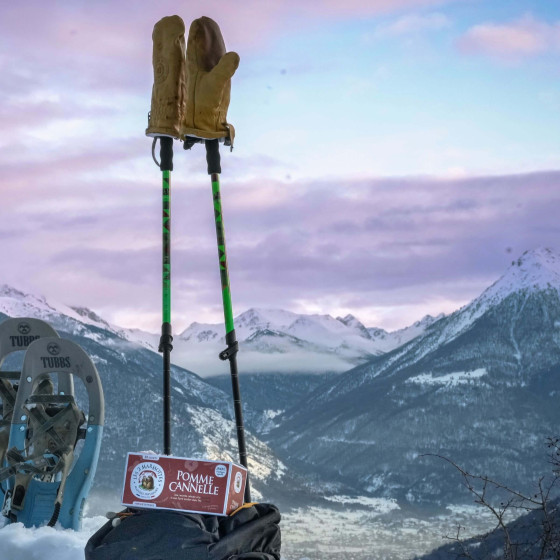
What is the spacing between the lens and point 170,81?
1134 cm

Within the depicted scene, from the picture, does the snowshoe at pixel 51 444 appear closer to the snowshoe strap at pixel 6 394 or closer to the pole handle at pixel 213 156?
the snowshoe strap at pixel 6 394

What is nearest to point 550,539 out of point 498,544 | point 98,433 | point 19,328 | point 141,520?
point 141,520

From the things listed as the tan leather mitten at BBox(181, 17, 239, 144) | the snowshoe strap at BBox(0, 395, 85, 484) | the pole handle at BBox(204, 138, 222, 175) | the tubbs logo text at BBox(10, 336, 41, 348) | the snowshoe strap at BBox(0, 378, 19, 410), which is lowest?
the snowshoe strap at BBox(0, 395, 85, 484)

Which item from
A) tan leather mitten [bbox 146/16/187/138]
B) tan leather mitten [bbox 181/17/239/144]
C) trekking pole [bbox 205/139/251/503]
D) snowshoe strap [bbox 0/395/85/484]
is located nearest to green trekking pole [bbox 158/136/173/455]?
tan leather mitten [bbox 146/16/187/138]

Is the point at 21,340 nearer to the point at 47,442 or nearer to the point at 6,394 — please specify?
the point at 6,394

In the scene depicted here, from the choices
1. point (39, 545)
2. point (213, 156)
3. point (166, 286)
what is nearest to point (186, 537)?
point (39, 545)

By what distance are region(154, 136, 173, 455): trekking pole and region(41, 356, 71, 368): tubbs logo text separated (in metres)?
0.93

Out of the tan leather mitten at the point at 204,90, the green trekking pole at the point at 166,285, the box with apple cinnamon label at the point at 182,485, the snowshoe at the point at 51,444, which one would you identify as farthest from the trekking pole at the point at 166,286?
the box with apple cinnamon label at the point at 182,485

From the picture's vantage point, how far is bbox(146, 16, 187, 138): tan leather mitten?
37.1 ft

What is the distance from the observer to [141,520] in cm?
723

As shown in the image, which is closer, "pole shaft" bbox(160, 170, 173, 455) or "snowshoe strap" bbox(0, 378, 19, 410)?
"pole shaft" bbox(160, 170, 173, 455)

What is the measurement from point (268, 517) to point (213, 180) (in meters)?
4.64

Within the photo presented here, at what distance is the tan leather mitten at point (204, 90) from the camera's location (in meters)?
11.4

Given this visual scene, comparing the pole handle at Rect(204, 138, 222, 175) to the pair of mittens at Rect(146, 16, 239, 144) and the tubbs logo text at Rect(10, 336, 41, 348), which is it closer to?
the pair of mittens at Rect(146, 16, 239, 144)
